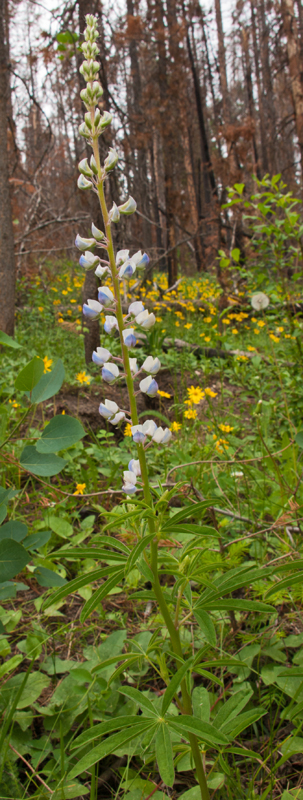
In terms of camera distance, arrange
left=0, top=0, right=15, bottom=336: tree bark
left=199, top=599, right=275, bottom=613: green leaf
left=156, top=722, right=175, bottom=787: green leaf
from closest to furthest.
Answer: left=156, top=722, right=175, bottom=787: green leaf
left=199, top=599, right=275, bottom=613: green leaf
left=0, top=0, right=15, bottom=336: tree bark

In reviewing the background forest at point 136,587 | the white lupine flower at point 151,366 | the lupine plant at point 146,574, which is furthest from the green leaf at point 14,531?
the white lupine flower at point 151,366

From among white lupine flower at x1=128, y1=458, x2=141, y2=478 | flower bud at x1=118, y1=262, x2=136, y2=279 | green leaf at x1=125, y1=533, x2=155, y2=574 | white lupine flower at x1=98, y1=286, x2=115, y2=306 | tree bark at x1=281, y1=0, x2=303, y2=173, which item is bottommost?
green leaf at x1=125, y1=533, x2=155, y2=574

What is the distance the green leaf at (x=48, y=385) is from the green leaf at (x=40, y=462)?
135mm

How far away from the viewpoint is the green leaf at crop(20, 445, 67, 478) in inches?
42.7

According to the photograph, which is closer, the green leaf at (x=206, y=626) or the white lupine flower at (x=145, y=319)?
the green leaf at (x=206, y=626)

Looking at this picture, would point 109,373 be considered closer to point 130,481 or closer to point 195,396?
point 130,481

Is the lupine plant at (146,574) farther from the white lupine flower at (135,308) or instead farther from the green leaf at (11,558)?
the green leaf at (11,558)

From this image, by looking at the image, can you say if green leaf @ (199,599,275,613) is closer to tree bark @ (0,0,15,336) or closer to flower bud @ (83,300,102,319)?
flower bud @ (83,300,102,319)

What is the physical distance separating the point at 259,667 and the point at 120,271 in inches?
48.7

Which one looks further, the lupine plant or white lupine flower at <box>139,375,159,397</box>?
white lupine flower at <box>139,375,159,397</box>

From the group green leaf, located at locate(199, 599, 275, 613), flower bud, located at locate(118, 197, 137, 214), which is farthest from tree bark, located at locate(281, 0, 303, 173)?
green leaf, located at locate(199, 599, 275, 613)

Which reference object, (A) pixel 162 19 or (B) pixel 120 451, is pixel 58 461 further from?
(A) pixel 162 19

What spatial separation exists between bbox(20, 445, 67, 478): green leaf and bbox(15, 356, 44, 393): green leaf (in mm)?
161

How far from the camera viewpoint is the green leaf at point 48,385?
1.15 metres
